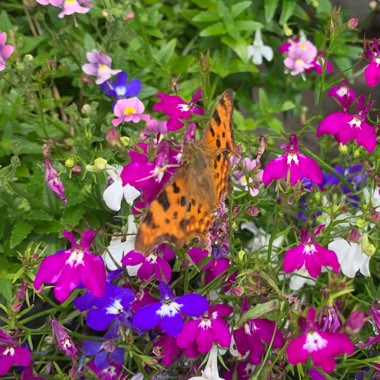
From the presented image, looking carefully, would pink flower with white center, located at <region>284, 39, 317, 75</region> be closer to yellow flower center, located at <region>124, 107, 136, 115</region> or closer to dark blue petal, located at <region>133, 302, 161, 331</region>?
yellow flower center, located at <region>124, 107, 136, 115</region>

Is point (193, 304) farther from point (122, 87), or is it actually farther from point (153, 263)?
point (122, 87)

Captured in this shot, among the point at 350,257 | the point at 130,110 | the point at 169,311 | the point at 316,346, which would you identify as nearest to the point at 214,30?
the point at 130,110

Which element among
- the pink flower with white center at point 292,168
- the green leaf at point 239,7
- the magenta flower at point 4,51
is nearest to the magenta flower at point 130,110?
the magenta flower at point 4,51

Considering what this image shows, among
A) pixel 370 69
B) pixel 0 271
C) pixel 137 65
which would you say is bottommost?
pixel 0 271

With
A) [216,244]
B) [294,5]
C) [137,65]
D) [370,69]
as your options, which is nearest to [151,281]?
[216,244]

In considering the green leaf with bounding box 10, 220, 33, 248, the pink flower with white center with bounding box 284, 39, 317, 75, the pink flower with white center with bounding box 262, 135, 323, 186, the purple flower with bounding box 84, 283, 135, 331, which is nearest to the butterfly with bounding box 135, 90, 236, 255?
the pink flower with white center with bounding box 262, 135, 323, 186

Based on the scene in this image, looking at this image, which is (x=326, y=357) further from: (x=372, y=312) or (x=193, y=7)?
(x=193, y=7)

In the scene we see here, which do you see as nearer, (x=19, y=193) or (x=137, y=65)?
(x=19, y=193)
